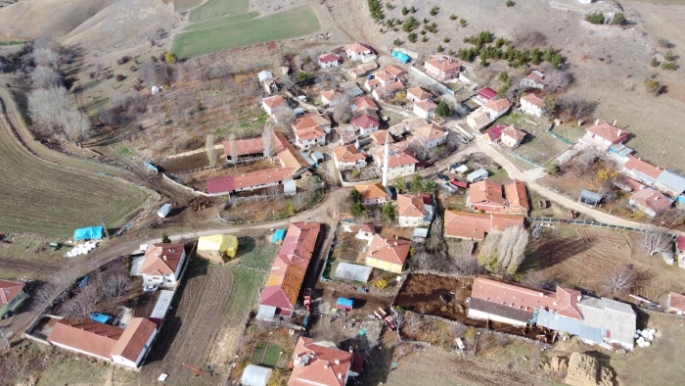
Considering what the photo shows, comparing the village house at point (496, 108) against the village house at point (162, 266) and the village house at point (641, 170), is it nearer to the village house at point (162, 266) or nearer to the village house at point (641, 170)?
the village house at point (641, 170)

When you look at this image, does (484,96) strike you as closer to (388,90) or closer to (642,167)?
(388,90)

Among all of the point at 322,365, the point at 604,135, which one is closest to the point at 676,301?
the point at 604,135

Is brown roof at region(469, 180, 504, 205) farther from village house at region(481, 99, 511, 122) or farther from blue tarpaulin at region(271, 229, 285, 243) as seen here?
blue tarpaulin at region(271, 229, 285, 243)

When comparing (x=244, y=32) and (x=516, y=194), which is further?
(x=244, y=32)

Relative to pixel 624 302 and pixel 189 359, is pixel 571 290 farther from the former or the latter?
pixel 189 359

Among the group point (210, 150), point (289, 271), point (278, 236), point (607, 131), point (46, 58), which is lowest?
point (278, 236)

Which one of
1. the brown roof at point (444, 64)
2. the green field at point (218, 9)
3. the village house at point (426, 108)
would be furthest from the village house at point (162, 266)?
the green field at point (218, 9)

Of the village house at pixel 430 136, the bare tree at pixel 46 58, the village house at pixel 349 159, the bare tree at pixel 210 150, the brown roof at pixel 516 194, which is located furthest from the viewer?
the bare tree at pixel 46 58
